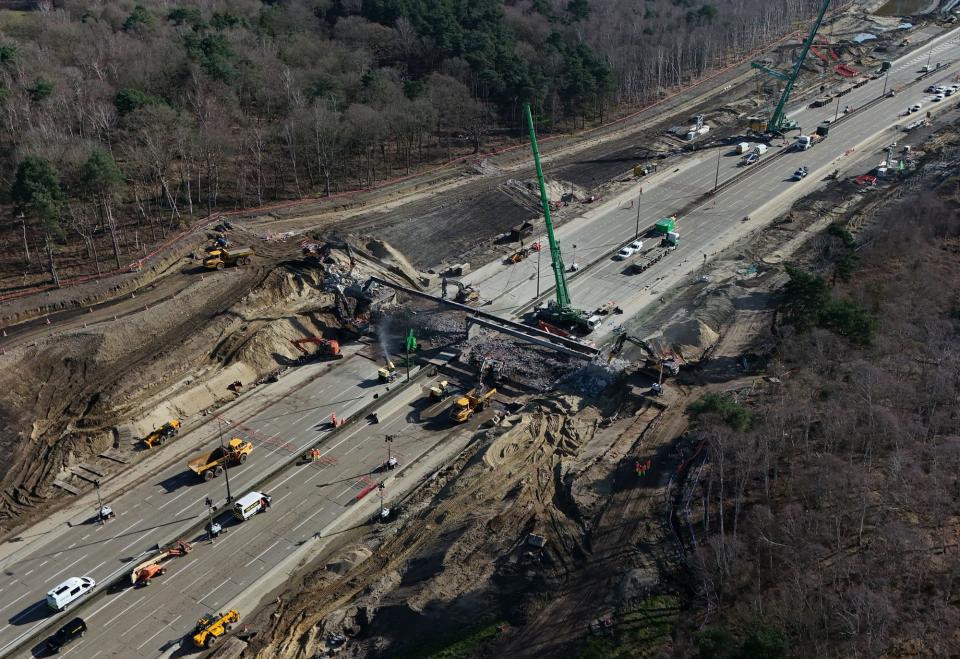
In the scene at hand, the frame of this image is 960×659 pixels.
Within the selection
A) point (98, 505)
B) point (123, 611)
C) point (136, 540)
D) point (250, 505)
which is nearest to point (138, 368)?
point (98, 505)

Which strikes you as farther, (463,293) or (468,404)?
(463,293)

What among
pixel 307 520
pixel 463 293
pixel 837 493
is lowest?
pixel 307 520

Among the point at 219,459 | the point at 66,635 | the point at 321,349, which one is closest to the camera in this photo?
the point at 66,635

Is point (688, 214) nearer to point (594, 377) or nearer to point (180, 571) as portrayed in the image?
point (594, 377)

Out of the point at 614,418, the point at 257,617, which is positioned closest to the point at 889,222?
the point at 614,418

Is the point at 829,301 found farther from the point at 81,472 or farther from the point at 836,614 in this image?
the point at 81,472

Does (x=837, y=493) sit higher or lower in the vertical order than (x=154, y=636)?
higher

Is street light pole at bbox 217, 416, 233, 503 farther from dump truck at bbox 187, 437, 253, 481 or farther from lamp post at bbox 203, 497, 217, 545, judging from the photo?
lamp post at bbox 203, 497, 217, 545
